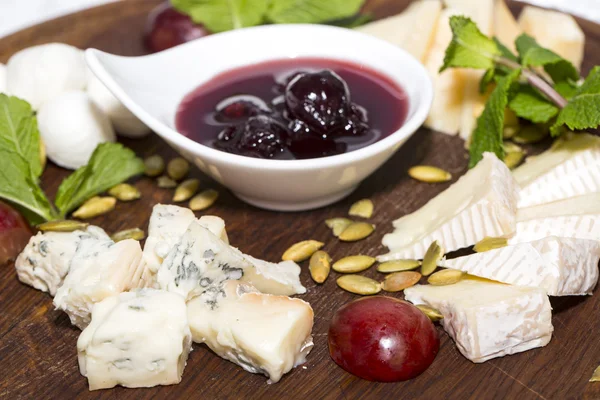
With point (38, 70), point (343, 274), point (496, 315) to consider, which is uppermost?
point (38, 70)

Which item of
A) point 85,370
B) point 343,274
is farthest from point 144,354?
point 343,274

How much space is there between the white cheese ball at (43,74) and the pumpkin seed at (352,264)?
1329 mm

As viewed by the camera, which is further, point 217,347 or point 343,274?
point 343,274

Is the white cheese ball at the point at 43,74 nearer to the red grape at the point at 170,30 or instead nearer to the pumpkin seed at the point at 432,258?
the red grape at the point at 170,30

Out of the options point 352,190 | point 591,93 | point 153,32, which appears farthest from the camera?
point 153,32

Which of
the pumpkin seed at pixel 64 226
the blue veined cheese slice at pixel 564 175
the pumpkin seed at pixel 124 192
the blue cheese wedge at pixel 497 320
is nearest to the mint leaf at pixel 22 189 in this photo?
the pumpkin seed at pixel 64 226

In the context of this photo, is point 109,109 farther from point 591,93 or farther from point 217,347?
point 591,93

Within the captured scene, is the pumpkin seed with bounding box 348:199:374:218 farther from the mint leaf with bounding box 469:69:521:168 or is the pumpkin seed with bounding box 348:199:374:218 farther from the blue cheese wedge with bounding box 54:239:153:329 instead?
the blue cheese wedge with bounding box 54:239:153:329

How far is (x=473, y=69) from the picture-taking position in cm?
297

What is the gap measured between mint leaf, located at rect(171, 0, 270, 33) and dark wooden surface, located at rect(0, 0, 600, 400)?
880 mm

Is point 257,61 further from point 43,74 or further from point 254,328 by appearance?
point 254,328

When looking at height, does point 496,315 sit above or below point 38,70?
below

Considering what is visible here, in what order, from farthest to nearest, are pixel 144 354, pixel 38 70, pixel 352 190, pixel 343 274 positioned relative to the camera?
pixel 38 70
pixel 352 190
pixel 343 274
pixel 144 354

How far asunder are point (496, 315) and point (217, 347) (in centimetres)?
75
